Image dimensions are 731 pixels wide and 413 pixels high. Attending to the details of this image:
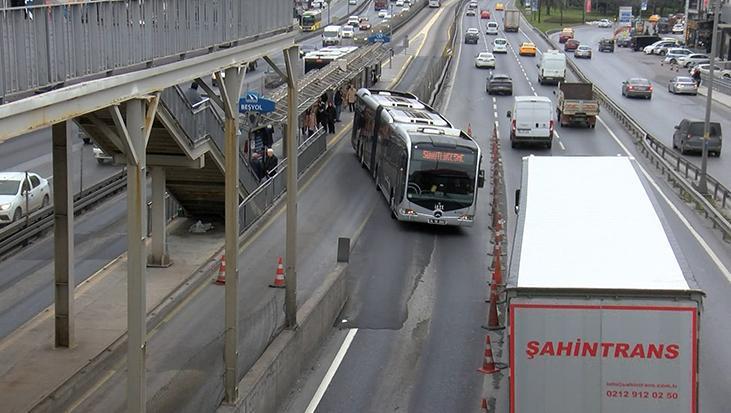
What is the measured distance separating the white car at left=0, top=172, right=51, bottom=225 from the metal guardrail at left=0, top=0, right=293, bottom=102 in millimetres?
14620

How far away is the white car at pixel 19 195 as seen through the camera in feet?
98.8

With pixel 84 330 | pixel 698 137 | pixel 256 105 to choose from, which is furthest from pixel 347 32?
pixel 84 330

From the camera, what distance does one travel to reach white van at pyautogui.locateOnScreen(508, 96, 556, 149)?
4572 cm

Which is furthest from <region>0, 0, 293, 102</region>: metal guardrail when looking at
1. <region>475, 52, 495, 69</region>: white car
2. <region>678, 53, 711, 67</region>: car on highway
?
<region>678, 53, 711, 67</region>: car on highway

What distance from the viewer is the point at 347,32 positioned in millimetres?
102625

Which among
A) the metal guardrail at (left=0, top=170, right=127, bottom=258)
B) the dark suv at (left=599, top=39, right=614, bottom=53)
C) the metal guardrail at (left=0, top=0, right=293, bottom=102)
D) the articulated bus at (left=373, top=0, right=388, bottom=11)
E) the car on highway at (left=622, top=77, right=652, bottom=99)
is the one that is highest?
the metal guardrail at (left=0, top=0, right=293, bottom=102)

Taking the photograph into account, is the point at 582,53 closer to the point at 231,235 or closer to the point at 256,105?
the point at 256,105

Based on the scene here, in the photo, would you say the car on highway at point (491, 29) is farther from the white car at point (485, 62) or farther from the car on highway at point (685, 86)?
the car on highway at point (685, 86)

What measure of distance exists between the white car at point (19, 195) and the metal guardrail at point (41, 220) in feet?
1.76

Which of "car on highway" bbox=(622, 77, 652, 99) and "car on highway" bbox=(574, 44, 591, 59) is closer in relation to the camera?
"car on highway" bbox=(622, 77, 652, 99)

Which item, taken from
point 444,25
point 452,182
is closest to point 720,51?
point 444,25

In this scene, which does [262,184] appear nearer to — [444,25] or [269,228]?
[269,228]

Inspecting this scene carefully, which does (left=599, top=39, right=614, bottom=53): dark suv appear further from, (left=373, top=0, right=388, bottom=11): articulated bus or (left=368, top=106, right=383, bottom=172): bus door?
(left=368, top=106, right=383, bottom=172): bus door

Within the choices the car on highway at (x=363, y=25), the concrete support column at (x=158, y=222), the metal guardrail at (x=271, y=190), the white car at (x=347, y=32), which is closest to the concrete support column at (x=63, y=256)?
the concrete support column at (x=158, y=222)
